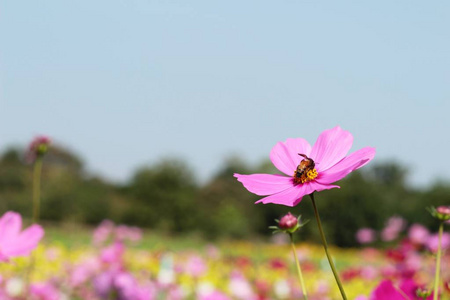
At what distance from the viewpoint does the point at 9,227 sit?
823 mm

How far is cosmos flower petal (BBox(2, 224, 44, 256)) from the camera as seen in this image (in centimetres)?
77

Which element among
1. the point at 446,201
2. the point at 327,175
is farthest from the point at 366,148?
the point at 446,201

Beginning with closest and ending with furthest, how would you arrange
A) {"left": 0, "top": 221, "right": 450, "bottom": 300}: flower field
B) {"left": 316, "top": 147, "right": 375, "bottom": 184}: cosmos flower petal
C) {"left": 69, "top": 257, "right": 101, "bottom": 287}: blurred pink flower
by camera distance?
1. {"left": 316, "top": 147, "right": 375, "bottom": 184}: cosmos flower petal
2. {"left": 0, "top": 221, "right": 450, "bottom": 300}: flower field
3. {"left": 69, "top": 257, "right": 101, "bottom": 287}: blurred pink flower

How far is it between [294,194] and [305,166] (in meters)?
0.04

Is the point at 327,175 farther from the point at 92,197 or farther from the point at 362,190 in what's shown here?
the point at 92,197

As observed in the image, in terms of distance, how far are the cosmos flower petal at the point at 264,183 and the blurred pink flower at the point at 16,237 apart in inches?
14.0

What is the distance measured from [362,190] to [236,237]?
3.30 m

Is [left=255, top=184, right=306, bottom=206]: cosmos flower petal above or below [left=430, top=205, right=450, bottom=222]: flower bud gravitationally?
above

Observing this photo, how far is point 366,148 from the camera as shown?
0.51 meters

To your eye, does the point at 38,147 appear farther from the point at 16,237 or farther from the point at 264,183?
the point at 264,183

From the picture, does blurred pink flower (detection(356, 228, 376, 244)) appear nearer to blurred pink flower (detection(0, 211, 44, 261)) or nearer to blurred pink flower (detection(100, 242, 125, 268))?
blurred pink flower (detection(100, 242, 125, 268))

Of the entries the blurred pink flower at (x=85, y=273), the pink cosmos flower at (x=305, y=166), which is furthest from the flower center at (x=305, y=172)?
the blurred pink flower at (x=85, y=273)

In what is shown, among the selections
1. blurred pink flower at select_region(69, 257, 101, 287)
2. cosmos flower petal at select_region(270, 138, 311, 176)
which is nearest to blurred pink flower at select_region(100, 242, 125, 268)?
blurred pink flower at select_region(69, 257, 101, 287)

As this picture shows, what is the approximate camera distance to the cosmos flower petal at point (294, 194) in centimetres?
50
